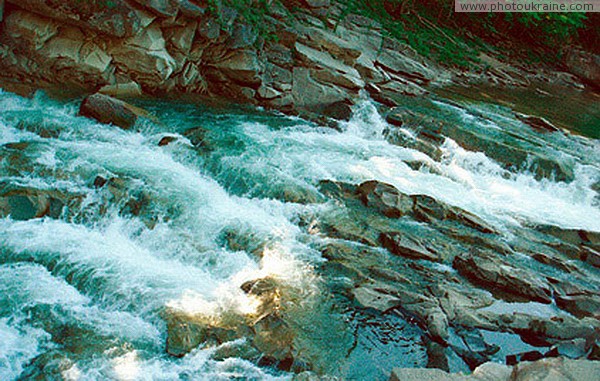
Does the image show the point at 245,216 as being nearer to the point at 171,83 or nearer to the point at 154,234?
the point at 154,234

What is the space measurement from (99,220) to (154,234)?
0.81m

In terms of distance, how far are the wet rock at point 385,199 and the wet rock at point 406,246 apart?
34.9 inches

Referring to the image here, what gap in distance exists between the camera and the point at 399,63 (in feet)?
57.9

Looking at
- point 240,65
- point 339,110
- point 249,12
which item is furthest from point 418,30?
point 240,65

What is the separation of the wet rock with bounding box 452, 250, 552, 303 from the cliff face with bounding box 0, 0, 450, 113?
21.8 ft

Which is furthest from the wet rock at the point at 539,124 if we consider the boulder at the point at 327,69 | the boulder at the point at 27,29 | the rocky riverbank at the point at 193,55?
the boulder at the point at 27,29

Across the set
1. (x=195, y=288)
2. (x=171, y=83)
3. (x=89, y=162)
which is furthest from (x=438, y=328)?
(x=171, y=83)

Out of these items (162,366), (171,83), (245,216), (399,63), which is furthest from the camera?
(399,63)

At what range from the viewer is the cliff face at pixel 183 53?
9.73 m

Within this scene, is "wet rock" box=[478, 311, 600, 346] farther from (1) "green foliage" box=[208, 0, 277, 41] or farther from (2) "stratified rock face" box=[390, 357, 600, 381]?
(1) "green foliage" box=[208, 0, 277, 41]

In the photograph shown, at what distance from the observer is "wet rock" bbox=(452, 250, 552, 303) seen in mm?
6971

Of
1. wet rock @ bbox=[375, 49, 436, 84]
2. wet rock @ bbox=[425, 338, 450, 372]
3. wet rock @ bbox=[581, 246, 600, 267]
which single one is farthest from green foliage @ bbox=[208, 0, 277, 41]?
wet rock @ bbox=[425, 338, 450, 372]

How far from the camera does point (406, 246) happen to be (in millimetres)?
7438

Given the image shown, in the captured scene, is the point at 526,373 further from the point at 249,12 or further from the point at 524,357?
the point at 249,12
